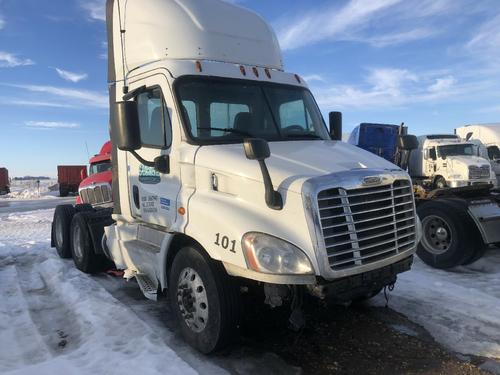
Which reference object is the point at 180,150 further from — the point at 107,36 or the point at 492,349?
the point at 492,349

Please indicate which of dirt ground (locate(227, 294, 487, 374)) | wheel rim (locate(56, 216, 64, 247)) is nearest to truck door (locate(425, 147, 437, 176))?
wheel rim (locate(56, 216, 64, 247))

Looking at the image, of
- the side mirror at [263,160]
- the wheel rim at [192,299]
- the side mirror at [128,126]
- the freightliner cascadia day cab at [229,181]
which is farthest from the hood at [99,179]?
the side mirror at [263,160]

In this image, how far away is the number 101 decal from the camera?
3924mm

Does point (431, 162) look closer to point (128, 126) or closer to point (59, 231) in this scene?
point (59, 231)

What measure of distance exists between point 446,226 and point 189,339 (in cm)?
503

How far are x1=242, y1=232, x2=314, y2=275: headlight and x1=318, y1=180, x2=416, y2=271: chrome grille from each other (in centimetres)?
24

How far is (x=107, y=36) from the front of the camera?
630 centimetres

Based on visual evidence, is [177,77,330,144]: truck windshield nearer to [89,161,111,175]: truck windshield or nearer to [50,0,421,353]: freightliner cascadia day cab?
[50,0,421,353]: freightliner cascadia day cab

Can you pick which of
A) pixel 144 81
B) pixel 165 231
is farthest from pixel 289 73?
pixel 165 231

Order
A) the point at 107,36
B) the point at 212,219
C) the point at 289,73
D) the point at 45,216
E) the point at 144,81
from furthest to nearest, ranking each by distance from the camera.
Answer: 1. the point at 45,216
2. the point at 107,36
3. the point at 289,73
4. the point at 144,81
5. the point at 212,219

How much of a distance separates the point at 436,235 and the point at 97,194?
7.08m

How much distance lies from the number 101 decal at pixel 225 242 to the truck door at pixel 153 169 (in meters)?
0.88

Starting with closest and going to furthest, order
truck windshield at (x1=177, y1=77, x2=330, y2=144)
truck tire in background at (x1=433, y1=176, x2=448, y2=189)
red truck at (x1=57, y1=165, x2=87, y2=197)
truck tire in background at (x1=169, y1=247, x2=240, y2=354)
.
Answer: truck tire in background at (x1=169, y1=247, x2=240, y2=354), truck windshield at (x1=177, y1=77, x2=330, y2=144), truck tire in background at (x1=433, y1=176, x2=448, y2=189), red truck at (x1=57, y1=165, x2=87, y2=197)

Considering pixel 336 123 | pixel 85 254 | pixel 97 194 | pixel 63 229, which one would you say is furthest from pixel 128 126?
pixel 97 194
